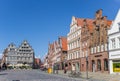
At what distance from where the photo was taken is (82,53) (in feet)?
227

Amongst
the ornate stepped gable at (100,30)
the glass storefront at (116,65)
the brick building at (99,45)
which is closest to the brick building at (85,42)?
the brick building at (99,45)

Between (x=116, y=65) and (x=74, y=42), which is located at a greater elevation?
(x=74, y=42)

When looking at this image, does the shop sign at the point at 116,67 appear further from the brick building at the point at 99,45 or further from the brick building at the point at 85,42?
the brick building at the point at 85,42

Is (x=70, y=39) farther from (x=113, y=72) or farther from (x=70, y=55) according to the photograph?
(x=113, y=72)

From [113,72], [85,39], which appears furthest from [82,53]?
[113,72]

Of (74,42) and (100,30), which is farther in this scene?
(74,42)

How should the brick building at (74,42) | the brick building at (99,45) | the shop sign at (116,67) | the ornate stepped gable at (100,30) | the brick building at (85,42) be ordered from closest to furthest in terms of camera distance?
the shop sign at (116,67)
the brick building at (99,45)
the ornate stepped gable at (100,30)
the brick building at (85,42)
the brick building at (74,42)

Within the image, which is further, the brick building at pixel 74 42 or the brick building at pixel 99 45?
the brick building at pixel 74 42

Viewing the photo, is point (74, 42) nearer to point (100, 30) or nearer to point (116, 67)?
point (100, 30)

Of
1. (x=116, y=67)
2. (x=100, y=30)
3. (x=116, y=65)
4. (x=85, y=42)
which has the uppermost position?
(x=100, y=30)

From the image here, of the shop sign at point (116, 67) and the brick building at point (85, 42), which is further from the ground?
the brick building at point (85, 42)

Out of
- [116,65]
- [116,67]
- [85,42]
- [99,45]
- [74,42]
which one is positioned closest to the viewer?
[116,67]

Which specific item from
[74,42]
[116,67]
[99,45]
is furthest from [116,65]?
[74,42]

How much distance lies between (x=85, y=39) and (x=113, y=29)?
16.3 meters
